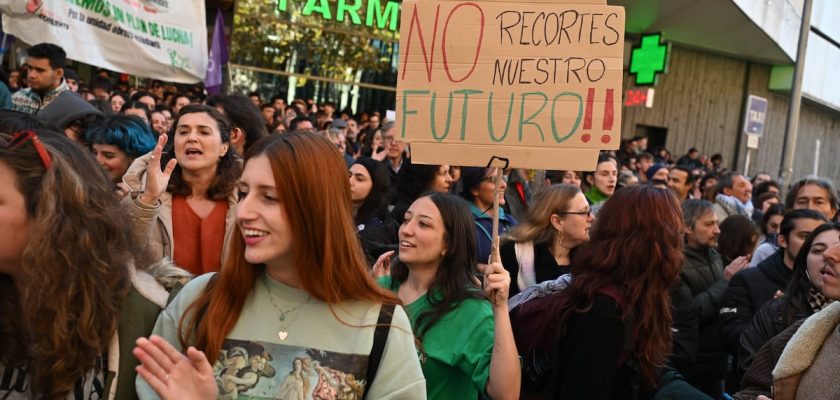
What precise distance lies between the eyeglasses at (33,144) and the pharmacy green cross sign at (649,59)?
19.2 m

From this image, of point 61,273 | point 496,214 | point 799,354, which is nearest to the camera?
point 61,273

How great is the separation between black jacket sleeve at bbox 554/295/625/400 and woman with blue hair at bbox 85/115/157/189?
2.57 meters

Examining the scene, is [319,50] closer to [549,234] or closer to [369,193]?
[369,193]

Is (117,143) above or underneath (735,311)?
above

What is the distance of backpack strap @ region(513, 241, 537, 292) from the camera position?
4.57m

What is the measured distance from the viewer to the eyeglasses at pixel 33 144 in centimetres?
204

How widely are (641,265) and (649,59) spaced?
1810 cm

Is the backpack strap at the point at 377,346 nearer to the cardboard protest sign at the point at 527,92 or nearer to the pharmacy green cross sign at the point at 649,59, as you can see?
the cardboard protest sign at the point at 527,92

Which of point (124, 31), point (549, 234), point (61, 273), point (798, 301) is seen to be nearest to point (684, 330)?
point (798, 301)

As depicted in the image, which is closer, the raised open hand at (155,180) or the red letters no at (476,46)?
the red letters no at (476,46)

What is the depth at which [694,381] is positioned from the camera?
513 cm

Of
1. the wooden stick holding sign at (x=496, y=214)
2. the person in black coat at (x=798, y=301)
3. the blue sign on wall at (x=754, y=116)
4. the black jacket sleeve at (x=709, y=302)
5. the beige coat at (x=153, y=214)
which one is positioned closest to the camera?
the wooden stick holding sign at (x=496, y=214)

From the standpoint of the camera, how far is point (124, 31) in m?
8.52

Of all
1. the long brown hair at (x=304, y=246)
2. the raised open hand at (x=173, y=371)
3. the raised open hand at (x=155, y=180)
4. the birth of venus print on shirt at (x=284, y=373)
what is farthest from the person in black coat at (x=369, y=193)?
the raised open hand at (x=173, y=371)
